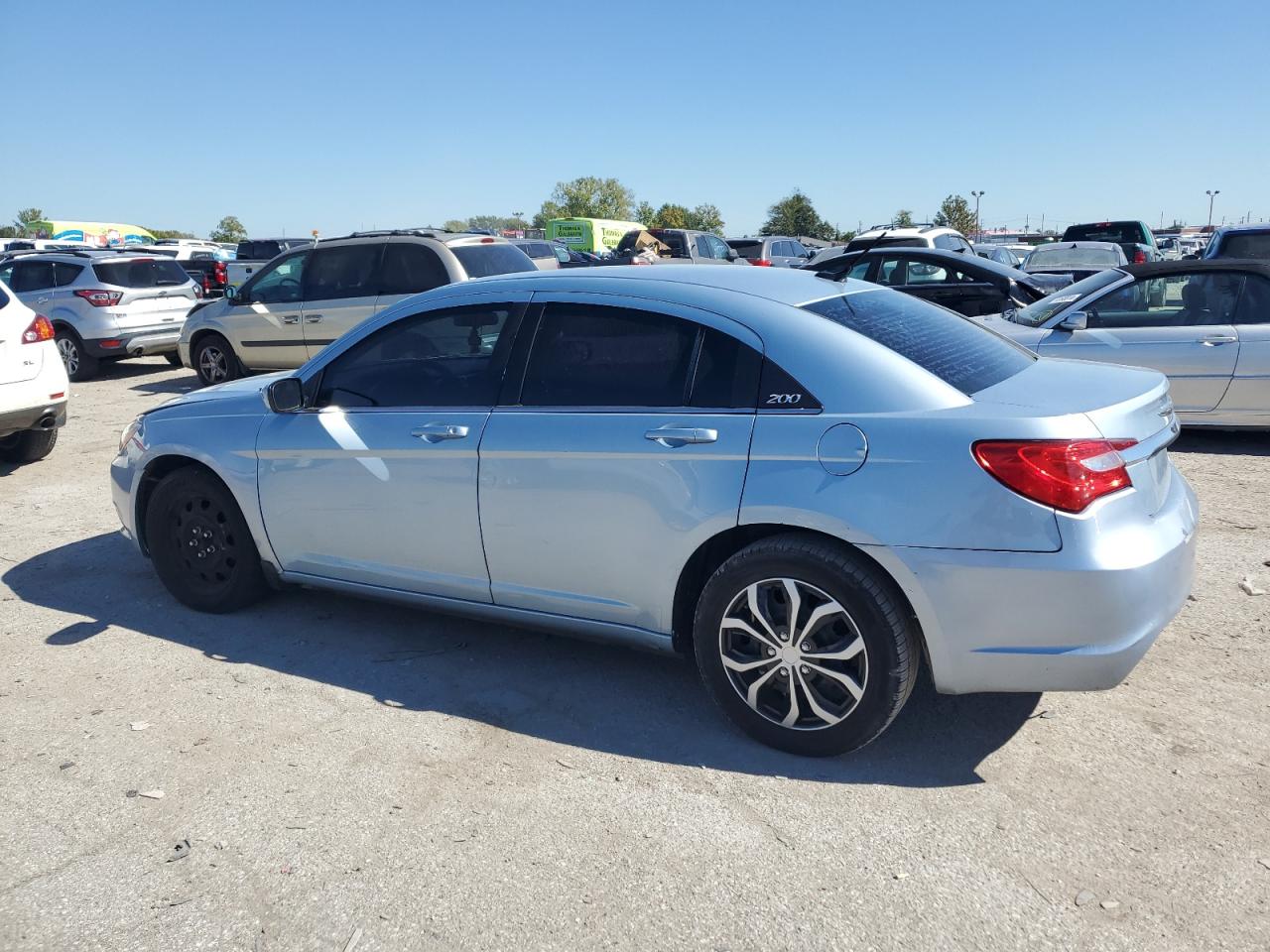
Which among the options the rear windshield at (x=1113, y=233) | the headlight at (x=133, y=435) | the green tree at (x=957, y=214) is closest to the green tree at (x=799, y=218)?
the green tree at (x=957, y=214)

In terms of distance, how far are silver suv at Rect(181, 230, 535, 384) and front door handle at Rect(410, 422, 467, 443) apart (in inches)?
230

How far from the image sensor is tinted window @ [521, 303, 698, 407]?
12.1 feet

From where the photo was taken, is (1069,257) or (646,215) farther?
(646,215)

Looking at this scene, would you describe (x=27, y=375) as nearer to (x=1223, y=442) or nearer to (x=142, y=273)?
(x=142, y=273)

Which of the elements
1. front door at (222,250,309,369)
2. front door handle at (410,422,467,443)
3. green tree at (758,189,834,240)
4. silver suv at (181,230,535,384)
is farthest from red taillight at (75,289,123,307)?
green tree at (758,189,834,240)

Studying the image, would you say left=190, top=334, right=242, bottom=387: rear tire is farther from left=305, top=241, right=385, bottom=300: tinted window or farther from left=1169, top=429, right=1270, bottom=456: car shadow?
left=1169, top=429, right=1270, bottom=456: car shadow

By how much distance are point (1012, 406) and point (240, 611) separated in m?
3.67

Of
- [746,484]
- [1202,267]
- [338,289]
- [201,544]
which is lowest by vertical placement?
[201,544]

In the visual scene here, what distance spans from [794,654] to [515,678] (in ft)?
4.35

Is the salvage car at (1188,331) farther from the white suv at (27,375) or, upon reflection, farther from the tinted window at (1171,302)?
the white suv at (27,375)

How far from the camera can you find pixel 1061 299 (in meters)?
8.51

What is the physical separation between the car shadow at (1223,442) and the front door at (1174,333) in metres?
0.39

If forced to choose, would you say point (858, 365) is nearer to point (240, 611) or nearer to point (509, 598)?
point (509, 598)

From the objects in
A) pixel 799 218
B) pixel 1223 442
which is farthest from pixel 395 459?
pixel 799 218
